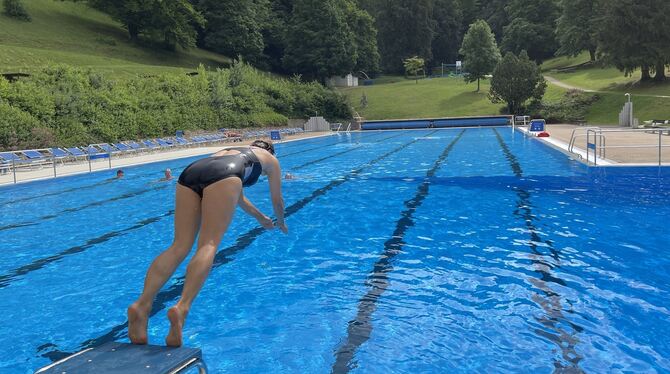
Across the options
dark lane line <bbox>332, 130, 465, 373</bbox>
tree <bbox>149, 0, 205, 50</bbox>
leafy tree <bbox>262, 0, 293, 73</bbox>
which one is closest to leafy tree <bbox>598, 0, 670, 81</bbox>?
dark lane line <bbox>332, 130, 465, 373</bbox>

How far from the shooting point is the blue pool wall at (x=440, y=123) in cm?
3853

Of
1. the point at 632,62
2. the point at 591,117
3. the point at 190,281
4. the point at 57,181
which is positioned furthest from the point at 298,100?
the point at 190,281

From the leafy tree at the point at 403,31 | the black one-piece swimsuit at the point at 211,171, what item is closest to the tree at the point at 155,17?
the leafy tree at the point at 403,31

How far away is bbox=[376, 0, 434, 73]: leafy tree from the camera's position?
7675 cm

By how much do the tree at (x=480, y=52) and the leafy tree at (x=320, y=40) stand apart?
1408 centimetres

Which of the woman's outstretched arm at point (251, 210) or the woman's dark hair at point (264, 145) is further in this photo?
the woman's dark hair at point (264, 145)

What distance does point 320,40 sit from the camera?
191 feet

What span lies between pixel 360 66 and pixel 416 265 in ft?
205

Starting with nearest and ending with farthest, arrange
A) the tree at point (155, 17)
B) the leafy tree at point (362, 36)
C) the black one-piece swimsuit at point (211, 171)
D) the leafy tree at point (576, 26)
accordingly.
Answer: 1. the black one-piece swimsuit at point (211, 171)
2. the tree at point (155, 17)
3. the leafy tree at point (576, 26)
4. the leafy tree at point (362, 36)

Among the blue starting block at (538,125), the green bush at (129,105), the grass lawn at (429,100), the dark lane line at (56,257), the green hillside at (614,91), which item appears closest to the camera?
the dark lane line at (56,257)

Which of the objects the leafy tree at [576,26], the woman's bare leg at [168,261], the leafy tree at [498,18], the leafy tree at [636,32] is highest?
the leafy tree at [498,18]

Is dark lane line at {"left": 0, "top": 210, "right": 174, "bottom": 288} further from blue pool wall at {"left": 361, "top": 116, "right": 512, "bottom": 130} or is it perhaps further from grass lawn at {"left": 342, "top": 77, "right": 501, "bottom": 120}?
grass lawn at {"left": 342, "top": 77, "right": 501, "bottom": 120}

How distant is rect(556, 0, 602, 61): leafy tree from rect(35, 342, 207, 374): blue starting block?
59.2m

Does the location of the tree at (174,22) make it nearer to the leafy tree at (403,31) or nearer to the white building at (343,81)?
the white building at (343,81)
